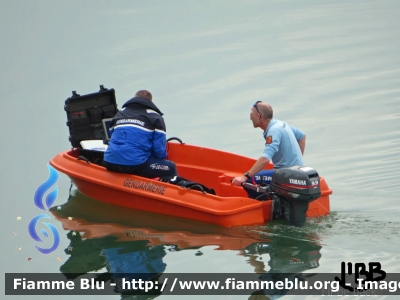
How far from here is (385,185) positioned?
9.34 metres

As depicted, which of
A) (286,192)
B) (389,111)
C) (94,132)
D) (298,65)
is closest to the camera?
(286,192)

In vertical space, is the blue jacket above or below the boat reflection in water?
above

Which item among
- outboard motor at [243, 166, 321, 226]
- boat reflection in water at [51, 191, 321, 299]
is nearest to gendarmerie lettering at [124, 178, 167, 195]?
boat reflection in water at [51, 191, 321, 299]

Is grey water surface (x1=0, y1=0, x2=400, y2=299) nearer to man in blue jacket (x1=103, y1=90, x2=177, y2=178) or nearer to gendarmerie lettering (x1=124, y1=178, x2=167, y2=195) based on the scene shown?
gendarmerie lettering (x1=124, y1=178, x2=167, y2=195)

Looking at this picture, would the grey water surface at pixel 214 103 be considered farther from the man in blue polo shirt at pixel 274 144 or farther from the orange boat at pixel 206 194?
the man in blue polo shirt at pixel 274 144

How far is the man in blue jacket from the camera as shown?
28.7 feet

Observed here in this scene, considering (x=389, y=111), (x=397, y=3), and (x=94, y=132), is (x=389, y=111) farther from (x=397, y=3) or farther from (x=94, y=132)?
(x=397, y=3)

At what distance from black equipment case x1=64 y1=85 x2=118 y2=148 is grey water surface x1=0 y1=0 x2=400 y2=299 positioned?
0.78 m

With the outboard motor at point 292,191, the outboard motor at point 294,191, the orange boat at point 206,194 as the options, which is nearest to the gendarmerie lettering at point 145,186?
the orange boat at point 206,194

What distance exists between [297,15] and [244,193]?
10.7 m

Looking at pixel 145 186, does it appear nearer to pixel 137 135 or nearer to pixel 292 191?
pixel 137 135

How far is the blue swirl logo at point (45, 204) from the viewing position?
845 centimetres

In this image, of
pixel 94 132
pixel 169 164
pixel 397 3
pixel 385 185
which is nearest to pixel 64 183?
pixel 94 132

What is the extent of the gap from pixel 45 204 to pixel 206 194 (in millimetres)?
2574
